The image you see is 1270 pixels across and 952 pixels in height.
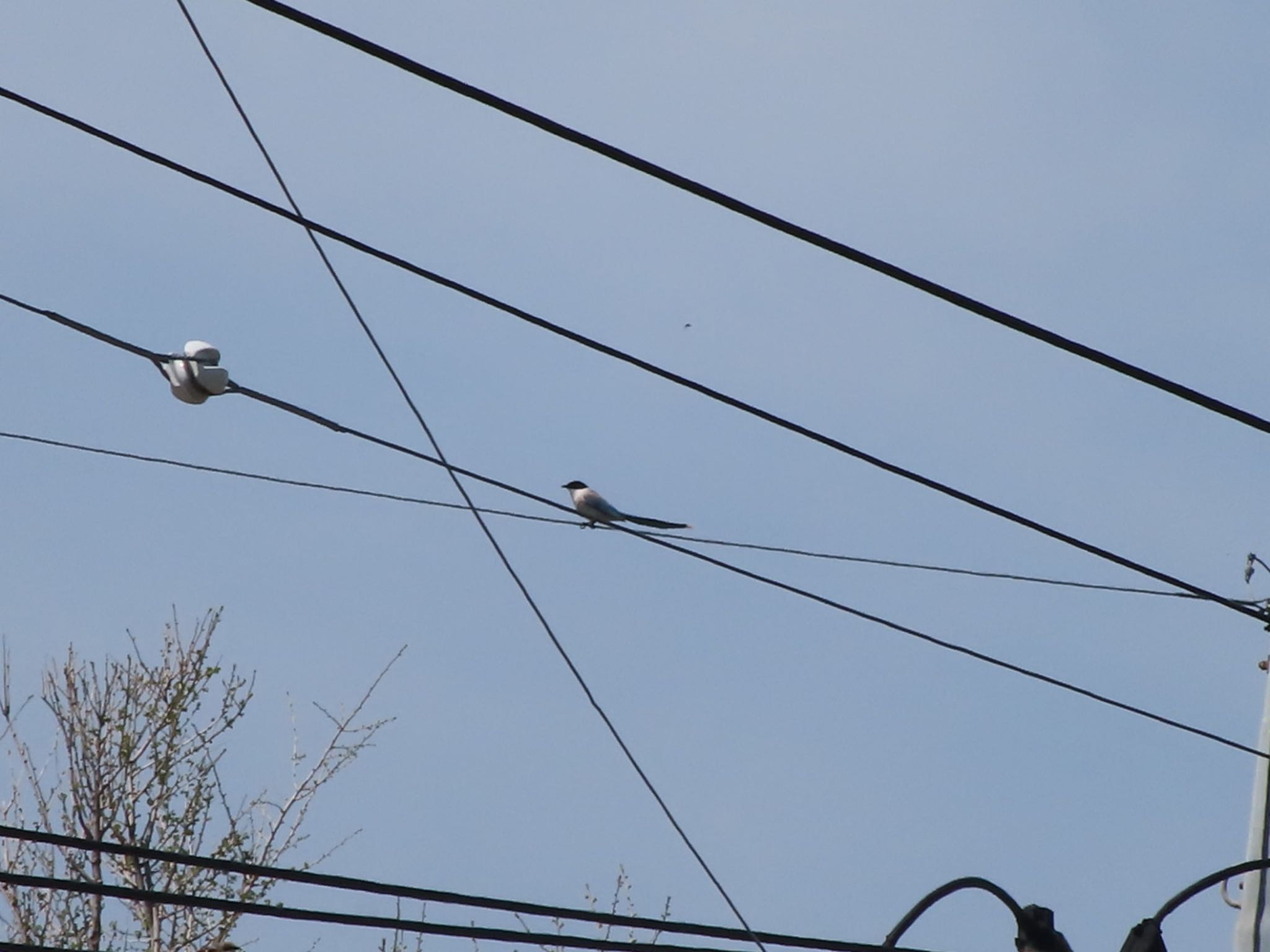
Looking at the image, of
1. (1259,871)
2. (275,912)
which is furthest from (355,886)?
(1259,871)

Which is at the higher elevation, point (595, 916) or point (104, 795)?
point (104, 795)

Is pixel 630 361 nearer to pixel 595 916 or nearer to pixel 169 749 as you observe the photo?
pixel 595 916

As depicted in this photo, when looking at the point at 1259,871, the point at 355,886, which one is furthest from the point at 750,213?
the point at 1259,871

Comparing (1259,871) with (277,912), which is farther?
(1259,871)

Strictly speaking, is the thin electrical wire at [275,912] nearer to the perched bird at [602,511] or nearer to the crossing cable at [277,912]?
the crossing cable at [277,912]

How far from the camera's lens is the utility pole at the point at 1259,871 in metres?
7.94

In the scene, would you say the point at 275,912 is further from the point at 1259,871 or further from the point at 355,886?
the point at 1259,871

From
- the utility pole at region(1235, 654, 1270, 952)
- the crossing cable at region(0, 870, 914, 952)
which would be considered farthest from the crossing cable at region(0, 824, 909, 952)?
the utility pole at region(1235, 654, 1270, 952)

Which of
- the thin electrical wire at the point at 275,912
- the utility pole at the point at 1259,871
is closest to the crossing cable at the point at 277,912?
the thin electrical wire at the point at 275,912

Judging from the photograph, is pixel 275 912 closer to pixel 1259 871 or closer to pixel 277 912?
pixel 277 912

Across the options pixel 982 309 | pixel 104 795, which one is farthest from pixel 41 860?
pixel 982 309

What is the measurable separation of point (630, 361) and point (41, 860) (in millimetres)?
10022

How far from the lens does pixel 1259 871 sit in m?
8.02

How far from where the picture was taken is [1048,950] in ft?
18.9
